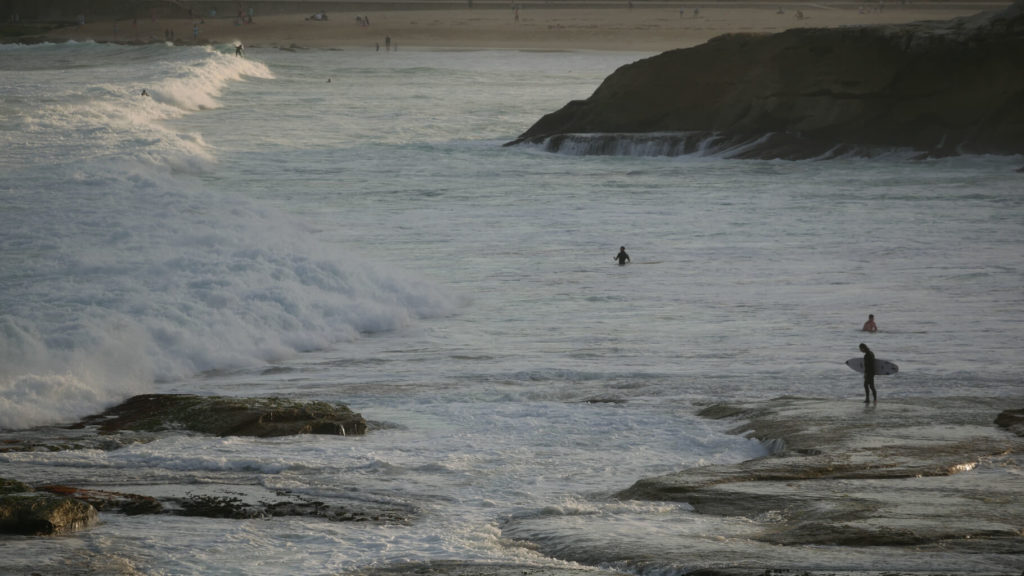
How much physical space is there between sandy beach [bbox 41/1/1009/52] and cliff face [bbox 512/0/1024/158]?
156 ft

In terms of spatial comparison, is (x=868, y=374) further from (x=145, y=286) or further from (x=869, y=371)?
(x=145, y=286)

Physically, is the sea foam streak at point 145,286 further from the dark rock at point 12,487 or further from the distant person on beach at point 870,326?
A: the distant person on beach at point 870,326

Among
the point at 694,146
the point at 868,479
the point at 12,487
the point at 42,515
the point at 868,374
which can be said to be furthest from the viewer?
the point at 694,146

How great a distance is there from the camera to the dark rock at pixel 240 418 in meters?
16.0

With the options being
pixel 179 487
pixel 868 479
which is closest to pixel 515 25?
pixel 868 479

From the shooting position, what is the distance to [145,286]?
23.7 metres

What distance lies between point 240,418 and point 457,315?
861 cm

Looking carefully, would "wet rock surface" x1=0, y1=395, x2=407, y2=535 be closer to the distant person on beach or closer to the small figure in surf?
the distant person on beach

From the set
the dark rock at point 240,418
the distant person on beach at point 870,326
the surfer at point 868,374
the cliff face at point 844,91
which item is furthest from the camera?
the cliff face at point 844,91

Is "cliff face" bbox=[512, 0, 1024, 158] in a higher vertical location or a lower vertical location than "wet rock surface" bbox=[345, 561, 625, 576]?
higher

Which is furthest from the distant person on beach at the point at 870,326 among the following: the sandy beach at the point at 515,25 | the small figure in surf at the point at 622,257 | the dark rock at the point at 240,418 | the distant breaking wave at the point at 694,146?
the sandy beach at the point at 515,25

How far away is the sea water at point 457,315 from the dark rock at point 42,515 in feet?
0.68

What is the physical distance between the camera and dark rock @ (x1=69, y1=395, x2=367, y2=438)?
52.5 ft

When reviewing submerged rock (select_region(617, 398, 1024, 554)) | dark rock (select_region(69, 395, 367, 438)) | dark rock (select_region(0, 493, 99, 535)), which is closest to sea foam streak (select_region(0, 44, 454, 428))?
dark rock (select_region(69, 395, 367, 438))
